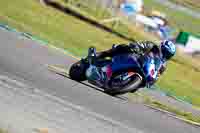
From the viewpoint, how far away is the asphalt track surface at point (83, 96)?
10.9m

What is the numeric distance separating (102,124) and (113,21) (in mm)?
17547

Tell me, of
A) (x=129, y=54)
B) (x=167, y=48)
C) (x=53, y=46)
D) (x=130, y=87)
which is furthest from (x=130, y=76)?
(x=53, y=46)

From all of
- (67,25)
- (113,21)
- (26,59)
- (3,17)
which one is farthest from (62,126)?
(113,21)

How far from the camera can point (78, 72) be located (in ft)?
43.5

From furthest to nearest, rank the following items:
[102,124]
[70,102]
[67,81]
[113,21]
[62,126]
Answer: [113,21] → [67,81] → [70,102] → [102,124] → [62,126]

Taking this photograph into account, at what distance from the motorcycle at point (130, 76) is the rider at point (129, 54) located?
0.26ft

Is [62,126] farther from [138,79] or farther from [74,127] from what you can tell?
[138,79]

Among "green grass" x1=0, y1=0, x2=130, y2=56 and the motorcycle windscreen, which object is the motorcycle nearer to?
the motorcycle windscreen

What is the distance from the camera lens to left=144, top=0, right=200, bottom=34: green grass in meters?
43.8

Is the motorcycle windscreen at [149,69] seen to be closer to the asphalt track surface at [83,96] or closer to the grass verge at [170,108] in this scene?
the asphalt track surface at [83,96]

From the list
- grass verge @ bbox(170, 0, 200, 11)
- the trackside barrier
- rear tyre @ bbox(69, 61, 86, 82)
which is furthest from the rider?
grass verge @ bbox(170, 0, 200, 11)

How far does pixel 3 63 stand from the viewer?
12180mm

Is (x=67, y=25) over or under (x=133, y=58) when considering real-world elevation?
under

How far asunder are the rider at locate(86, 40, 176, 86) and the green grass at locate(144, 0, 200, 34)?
29.6 m
